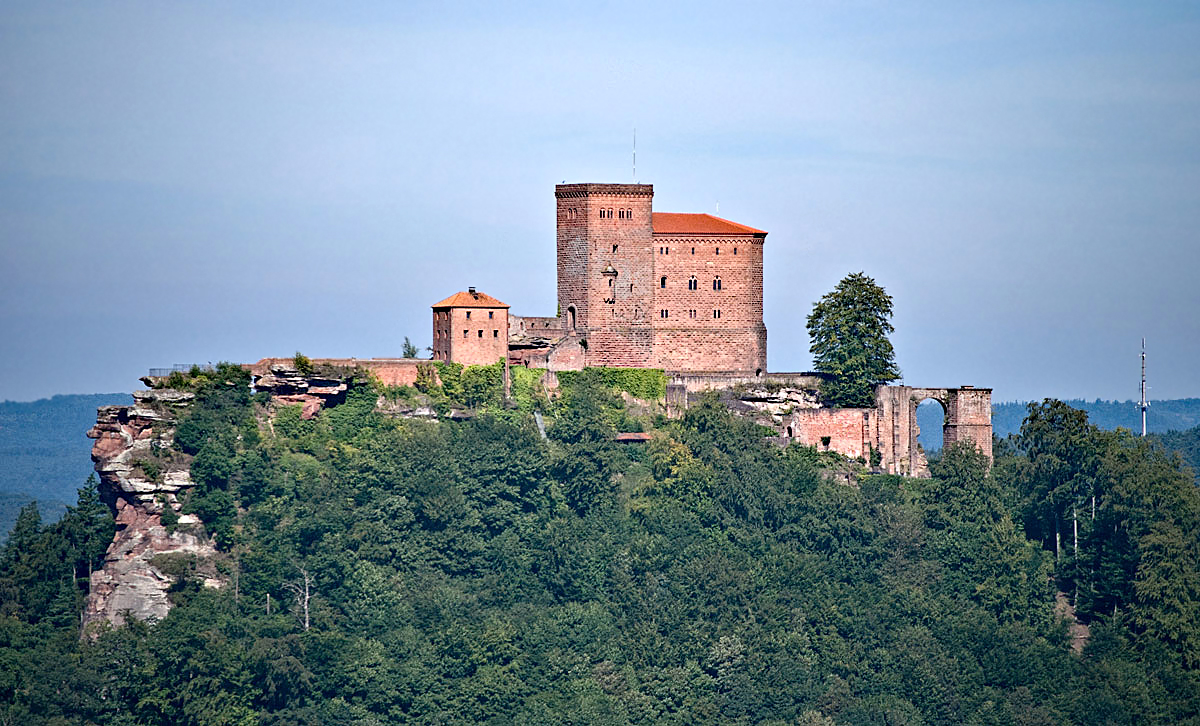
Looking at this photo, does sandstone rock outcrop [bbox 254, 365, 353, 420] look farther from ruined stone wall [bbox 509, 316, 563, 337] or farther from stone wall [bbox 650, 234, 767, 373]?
stone wall [bbox 650, 234, 767, 373]

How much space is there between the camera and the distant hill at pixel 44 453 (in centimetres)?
14312

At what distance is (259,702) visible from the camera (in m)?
63.2

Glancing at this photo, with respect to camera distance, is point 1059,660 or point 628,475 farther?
point 628,475

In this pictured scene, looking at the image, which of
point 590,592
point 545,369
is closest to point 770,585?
point 590,592

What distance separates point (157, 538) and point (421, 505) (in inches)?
354

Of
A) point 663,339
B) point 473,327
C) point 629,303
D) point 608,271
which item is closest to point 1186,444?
point 663,339

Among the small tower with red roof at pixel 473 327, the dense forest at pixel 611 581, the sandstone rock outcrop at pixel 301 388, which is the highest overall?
the small tower with red roof at pixel 473 327

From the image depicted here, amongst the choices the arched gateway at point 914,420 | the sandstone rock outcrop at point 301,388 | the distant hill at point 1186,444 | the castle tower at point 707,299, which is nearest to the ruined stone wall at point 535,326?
the castle tower at point 707,299

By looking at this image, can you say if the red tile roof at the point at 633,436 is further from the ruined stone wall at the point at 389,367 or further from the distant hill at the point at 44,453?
the distant hill at the point at 44,453

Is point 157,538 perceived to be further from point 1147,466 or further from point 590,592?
point 1147,466

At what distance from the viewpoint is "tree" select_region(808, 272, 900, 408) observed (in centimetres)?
6938

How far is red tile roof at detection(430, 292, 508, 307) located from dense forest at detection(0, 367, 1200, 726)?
296 centimetres

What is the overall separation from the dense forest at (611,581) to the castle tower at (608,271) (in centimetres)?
173

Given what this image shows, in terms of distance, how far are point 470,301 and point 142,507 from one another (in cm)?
1320
